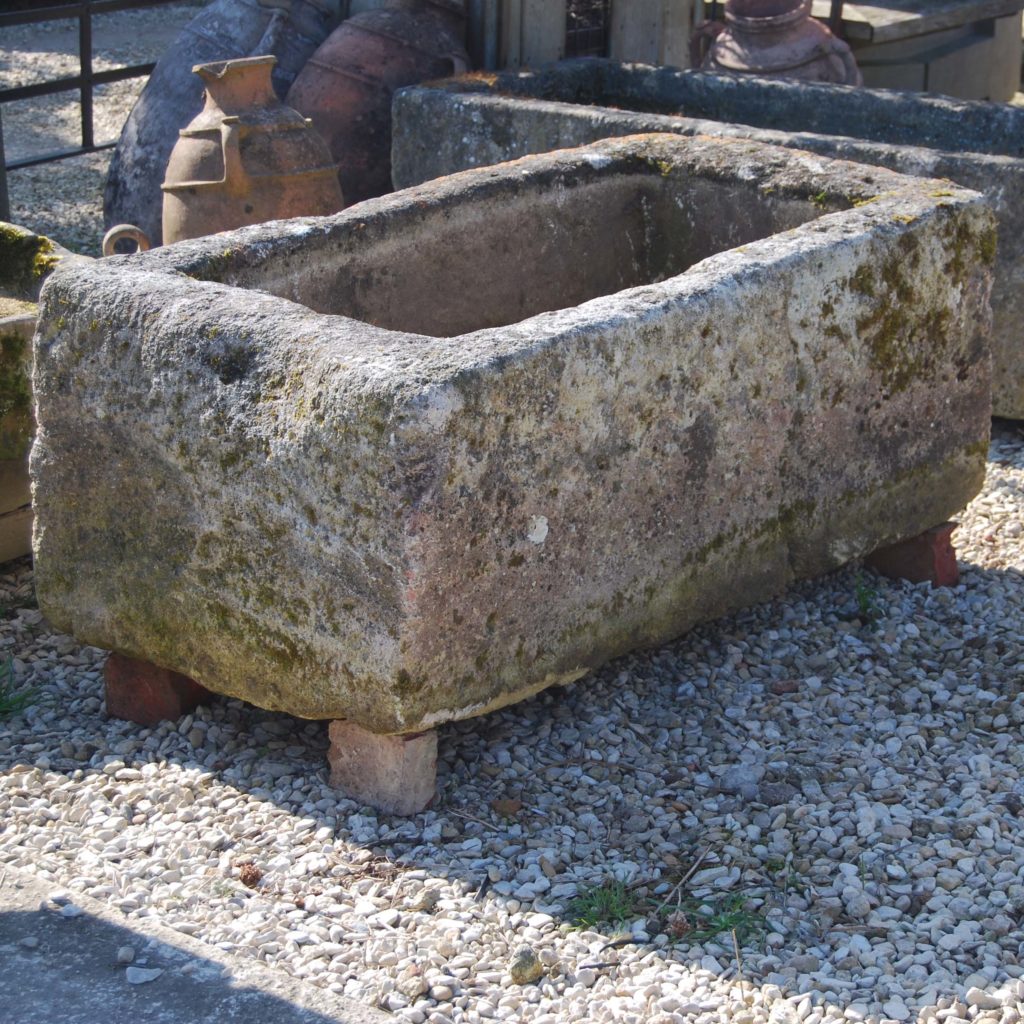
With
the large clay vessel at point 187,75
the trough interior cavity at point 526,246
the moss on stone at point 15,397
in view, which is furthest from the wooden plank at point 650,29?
the moss on stone at point 15,397

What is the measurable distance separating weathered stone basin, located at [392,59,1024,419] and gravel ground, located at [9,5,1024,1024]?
4.95 ft

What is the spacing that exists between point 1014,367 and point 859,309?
166 centimetres

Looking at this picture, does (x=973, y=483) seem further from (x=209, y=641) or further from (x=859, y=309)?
(x=209, y=641)

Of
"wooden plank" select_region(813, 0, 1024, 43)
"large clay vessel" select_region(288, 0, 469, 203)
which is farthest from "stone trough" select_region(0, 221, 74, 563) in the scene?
"wooden plank" select_region(813, 0, 1024, 43)

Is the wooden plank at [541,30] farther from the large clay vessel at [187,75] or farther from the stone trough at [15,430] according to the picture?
the stone trough at [15,430]

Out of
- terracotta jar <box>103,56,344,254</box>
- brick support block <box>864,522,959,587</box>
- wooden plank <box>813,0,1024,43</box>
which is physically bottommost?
brick support block <box>864,522,959,587</box>

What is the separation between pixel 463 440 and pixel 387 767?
0.72 meters

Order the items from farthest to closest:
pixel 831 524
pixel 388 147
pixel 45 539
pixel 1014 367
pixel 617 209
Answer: pixel 388 147 → pixel 1014 367 → pixel 617 209 → pixel 831 524 → pixel 45 539

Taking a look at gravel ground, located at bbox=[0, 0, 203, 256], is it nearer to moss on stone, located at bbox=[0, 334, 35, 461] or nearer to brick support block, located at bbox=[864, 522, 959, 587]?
moss on stone, located at bbox=[0, 334, 35, 461]

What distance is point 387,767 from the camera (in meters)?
3.24

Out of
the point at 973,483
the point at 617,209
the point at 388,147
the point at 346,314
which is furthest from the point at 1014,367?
the point at 388,147

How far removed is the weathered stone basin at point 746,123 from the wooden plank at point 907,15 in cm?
257

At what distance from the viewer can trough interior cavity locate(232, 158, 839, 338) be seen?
4.02 meters

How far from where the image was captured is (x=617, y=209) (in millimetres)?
4629
